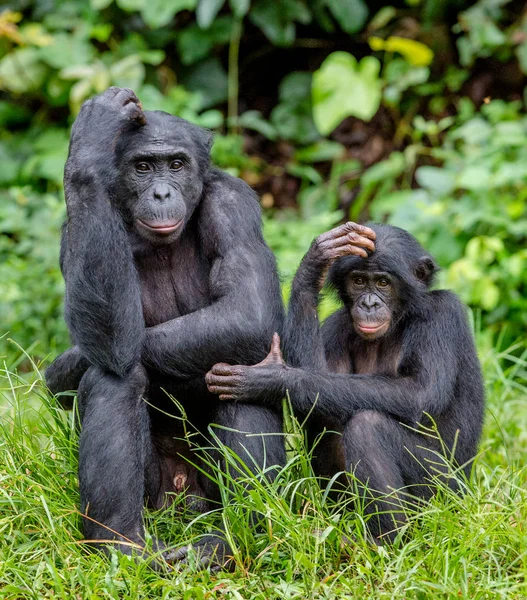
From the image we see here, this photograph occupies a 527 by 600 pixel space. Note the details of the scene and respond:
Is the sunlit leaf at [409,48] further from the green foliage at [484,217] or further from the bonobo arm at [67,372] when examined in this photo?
the bonobo arm at [67,372]

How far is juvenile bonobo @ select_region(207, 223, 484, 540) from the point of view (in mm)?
4391

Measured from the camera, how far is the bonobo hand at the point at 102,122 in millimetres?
4387

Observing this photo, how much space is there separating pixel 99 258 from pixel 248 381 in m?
0.90

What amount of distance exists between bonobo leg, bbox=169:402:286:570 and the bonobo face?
0.65m

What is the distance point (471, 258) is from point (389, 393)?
3.80 metres

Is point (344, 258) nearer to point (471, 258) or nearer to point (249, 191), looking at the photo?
point (249, 191)

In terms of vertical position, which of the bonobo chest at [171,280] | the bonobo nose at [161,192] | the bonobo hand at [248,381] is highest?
the bonobo nose at [161,192]

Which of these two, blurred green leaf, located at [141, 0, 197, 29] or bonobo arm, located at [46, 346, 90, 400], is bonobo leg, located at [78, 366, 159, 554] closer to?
bonobo arm, located at [46, 346, 90, 400]

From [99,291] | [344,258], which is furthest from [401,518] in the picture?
[99,291]

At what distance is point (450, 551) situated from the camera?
383cm

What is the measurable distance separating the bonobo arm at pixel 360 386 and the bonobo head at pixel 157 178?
748 mm

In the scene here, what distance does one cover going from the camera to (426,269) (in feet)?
16.3

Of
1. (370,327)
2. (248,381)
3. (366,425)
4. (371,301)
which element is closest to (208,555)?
(248,381)

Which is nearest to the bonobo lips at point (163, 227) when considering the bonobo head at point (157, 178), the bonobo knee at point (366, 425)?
the bonobo head at point (157, 178)
